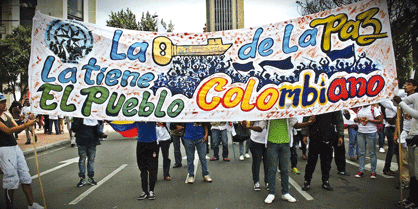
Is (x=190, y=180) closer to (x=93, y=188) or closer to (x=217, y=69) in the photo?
(x=93, y=188)

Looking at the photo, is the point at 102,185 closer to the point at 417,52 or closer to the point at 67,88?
the point at 67,88

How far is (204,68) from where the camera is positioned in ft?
17.0

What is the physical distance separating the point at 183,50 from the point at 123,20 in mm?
24187

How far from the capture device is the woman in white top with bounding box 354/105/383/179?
6910mm

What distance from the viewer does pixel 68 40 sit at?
16.8 ft

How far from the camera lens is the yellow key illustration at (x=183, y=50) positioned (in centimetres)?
522

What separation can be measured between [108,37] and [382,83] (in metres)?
4.73

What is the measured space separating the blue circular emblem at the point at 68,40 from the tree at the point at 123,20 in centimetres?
2309

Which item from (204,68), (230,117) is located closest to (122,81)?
(204,68)

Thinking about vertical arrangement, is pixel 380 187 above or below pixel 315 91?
below

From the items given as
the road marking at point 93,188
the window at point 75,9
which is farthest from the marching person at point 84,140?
the window at point 75,9

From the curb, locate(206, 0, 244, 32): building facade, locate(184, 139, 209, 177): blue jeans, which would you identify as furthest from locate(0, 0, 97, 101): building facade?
locate(206, 0, 244, 32): building facade

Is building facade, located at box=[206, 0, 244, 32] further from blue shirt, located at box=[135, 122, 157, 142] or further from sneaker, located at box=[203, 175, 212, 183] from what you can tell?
blue shirt, located at box=[135, 122, 157, 142]

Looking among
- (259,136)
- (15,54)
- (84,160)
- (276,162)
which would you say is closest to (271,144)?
(276,162)
